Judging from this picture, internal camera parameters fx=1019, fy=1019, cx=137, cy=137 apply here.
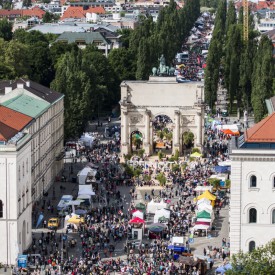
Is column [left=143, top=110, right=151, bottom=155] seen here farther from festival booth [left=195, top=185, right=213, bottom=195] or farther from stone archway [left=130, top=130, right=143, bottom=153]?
festival booth [left=195, top=185, right=213, bottom=195]

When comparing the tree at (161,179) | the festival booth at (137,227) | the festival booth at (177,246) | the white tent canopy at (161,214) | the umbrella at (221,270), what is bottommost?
the umbrella at (221,270)

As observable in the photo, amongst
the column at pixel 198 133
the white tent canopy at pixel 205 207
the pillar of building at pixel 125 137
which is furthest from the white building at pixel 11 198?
the column at pixel 198 133

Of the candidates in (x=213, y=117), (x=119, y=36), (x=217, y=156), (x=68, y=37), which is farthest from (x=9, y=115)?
(x=119, y=36)

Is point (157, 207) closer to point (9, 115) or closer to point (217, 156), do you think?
point (9, 115)

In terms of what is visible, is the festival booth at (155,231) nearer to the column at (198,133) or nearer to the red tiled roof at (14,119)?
the red tiled roof at (14,119)

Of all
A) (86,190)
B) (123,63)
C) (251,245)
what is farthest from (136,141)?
(251,245)

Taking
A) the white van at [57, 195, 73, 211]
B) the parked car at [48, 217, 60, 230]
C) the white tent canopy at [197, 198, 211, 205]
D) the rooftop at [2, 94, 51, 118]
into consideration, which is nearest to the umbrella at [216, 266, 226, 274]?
the white tent canopy at [197, 198, 211, 205]

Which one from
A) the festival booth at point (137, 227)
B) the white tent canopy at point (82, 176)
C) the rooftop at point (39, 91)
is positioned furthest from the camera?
the rooftop at point (39, 91)
